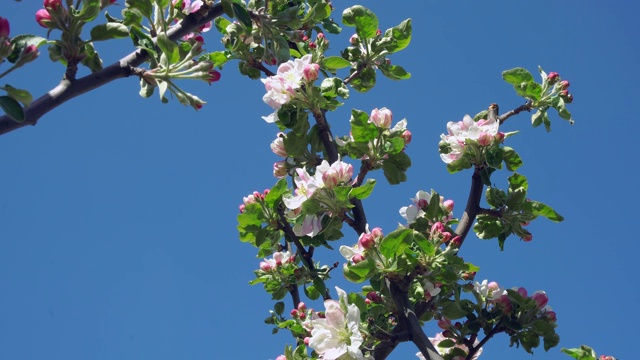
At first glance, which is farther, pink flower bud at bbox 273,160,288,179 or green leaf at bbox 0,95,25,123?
pink flower bud at bbox 273,160,288,179

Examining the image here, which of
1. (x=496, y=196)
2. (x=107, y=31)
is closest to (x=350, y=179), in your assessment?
(x=496, y=196)

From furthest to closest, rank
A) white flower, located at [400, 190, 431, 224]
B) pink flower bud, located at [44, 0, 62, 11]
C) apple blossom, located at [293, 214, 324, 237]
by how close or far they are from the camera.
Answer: white flower, located at [400, 190, 431, 224] < apple blossom, located at [293, 214, 324, 237] < pink flower bud, located at [44, 0, 62, 11]

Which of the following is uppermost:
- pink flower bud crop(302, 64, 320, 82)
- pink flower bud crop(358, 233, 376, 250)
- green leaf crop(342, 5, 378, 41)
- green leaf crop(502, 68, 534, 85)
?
green leaf crop(342, 5, 378, 41)

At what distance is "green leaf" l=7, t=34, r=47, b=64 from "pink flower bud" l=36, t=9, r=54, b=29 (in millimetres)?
119

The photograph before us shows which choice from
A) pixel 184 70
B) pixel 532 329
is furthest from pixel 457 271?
pixel 184 70

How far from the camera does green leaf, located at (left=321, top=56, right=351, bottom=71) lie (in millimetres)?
2686

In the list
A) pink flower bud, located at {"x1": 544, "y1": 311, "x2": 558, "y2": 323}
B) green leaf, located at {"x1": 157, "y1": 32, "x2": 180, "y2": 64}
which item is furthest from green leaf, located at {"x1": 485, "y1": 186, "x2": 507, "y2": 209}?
green leaf, located at {"x1": 157, "y1": 32, "x2": 180, "y2": 64}

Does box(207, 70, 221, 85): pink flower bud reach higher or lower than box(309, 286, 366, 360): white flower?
higher

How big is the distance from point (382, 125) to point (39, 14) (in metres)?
1.18

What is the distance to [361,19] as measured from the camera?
266 centimetres

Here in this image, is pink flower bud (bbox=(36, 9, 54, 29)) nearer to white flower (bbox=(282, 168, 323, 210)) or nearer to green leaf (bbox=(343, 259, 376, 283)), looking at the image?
white flower (bbox=(282, 168, 323, 210))

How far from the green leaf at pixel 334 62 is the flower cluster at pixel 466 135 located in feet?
1.65

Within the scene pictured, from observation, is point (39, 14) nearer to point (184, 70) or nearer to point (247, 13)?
point (184, 70)

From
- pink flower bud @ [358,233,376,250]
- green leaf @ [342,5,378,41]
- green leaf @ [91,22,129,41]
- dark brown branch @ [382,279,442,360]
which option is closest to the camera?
green leaf @ [91,22,129,41]
